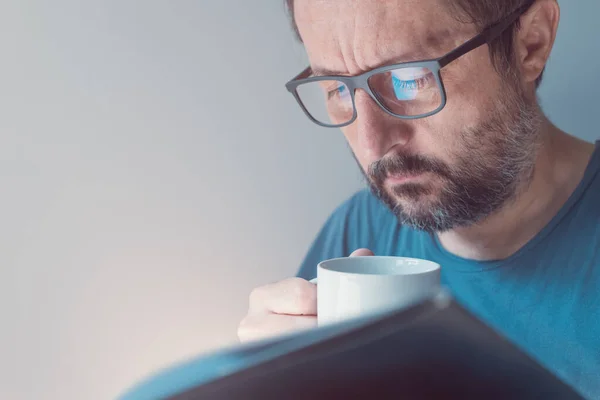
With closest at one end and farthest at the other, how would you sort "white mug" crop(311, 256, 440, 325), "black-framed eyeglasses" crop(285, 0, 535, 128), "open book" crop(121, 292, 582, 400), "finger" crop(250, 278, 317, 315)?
1. "open book" crop(121, 292, 582, 400)
2. "white mug" crop(311, 256, 440, 325)
3. "finger" crop(250, 278, 317, 315)
4. "black-framed eyeglasses" crop(285, 0, 535, 128)

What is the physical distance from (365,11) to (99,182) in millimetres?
608

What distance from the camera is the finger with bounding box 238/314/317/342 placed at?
0.65m

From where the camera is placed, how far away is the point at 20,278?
981 millimetres

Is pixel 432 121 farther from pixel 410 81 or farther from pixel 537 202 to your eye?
pixel 537 202

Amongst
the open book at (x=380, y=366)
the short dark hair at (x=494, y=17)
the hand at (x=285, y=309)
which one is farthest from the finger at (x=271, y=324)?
the short dark hair at (x=494, y=17)

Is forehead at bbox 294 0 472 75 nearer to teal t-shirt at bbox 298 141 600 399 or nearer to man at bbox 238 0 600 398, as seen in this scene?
man at bbox 238 0 600 398

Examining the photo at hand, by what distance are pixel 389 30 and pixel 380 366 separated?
665 mm

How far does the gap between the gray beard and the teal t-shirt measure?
0.32 feet

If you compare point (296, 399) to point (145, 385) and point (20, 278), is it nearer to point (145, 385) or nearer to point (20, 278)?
point (145, 385)

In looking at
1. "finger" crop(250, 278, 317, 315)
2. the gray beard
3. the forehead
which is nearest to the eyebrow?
the forehead

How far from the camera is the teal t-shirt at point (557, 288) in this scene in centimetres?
85

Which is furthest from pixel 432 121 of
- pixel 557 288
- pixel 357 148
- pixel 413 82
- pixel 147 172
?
pixel 147 172

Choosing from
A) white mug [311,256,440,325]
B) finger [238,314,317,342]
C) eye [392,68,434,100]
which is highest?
eye [392,68,434,100]

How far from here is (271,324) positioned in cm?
67
